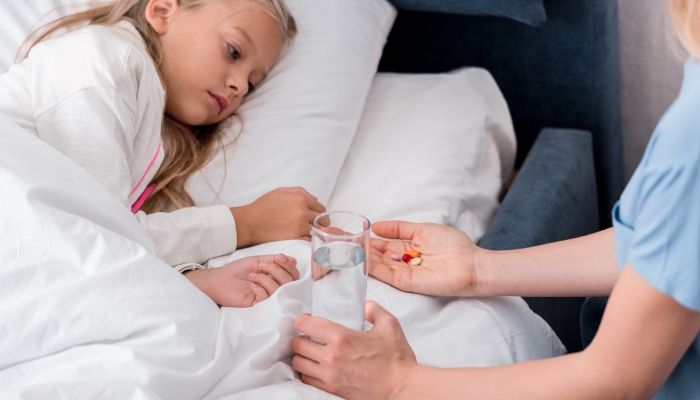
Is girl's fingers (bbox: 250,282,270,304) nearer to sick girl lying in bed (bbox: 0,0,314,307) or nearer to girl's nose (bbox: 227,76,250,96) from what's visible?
sick girl lying in bed (bbox: 0,0,314,307)

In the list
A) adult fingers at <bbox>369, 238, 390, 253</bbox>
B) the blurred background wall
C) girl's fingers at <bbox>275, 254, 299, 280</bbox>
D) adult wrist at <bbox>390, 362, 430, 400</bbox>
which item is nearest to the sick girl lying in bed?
girl's fingers at <bbox>275, 254, 299, 280</bbox>

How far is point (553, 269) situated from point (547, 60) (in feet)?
2.93

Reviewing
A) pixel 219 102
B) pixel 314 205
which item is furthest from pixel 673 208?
pixel 219 102

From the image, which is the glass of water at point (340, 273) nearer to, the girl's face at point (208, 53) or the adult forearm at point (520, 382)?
the adult forearm at point (520, 382)

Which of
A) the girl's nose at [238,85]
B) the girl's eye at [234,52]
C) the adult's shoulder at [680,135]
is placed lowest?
the girl's nose at [238,85]

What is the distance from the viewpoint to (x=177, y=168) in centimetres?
123

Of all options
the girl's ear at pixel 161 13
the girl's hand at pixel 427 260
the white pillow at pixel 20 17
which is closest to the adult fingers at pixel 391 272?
the girl's hand at pixel 427 260

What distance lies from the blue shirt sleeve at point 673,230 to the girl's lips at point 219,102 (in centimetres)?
89

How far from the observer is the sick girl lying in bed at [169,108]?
102cm

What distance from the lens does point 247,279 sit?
0.99 meters

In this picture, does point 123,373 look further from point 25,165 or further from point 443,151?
point 443,151

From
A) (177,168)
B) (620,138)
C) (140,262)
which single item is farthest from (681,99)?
(620,138)

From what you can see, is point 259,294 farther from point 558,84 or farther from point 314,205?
point 558,84

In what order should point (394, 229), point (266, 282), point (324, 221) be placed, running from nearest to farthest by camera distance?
1. point (324, 221)
2. point (266, 282)
3. point (394, 229)
